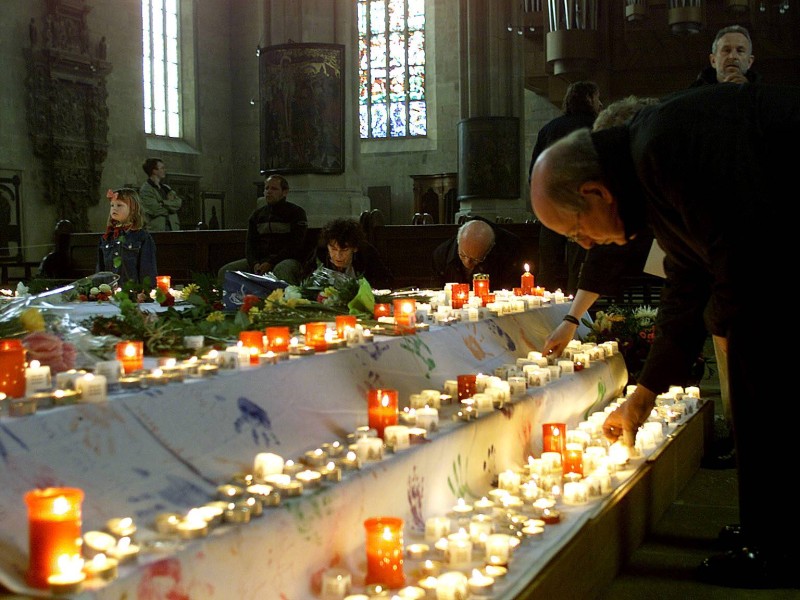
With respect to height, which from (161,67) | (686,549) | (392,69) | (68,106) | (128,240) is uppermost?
(392,69)

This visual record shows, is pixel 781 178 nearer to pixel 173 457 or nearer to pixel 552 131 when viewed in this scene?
pixel 173 457

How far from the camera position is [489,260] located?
6.15 m

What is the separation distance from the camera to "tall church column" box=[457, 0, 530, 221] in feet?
49.6

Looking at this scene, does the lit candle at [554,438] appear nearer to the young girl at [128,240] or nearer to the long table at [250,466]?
the long table at [250,466]

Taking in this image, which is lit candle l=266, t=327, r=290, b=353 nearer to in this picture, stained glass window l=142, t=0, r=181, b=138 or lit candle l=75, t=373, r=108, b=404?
lit candle l=75, t=373, r=108, b=404

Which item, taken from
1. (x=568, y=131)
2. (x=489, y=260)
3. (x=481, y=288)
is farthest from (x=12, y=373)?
(x=568, y=131)

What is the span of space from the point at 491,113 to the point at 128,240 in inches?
431

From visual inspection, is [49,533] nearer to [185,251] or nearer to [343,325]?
[343,325]

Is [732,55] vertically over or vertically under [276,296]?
over

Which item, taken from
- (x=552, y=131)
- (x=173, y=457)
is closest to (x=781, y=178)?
(x=173, y=457)

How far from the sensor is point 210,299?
4.13m

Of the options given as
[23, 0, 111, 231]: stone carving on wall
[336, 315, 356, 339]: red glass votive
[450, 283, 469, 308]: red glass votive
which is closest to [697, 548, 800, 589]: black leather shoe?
[336, 315, 356, 339]: red glass votive

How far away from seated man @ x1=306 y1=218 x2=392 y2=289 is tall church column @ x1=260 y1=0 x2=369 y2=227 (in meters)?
5.82

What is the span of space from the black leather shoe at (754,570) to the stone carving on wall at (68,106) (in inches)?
602
